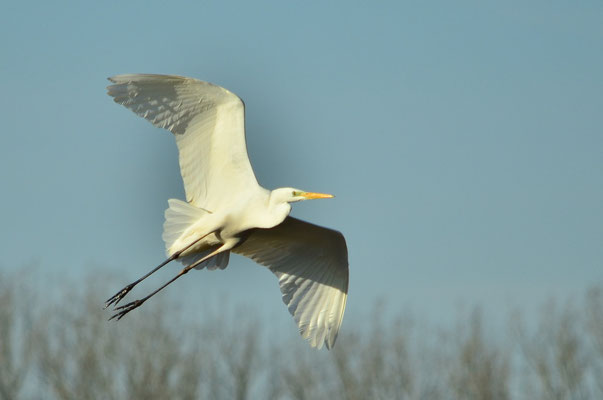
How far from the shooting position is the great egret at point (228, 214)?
1027 centimetres

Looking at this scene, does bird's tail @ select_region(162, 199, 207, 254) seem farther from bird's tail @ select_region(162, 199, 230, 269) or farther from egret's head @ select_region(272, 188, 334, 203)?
egret's head @ select_region(272, 188, 334, 203)

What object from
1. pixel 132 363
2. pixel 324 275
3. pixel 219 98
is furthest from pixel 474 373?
pixel 219 98

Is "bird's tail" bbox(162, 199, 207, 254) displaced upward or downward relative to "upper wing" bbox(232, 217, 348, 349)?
upward

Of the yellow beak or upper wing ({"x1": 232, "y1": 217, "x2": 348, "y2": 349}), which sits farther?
upper wing ({"x1": 232, "y1": 217, "x2": 348, "y2": 349})

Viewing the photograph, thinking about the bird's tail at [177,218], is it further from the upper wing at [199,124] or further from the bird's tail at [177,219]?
the upper wing at [199,124]

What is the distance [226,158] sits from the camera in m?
10.6

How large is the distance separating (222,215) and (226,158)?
0.52 metres

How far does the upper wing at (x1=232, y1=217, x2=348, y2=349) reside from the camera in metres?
11.3

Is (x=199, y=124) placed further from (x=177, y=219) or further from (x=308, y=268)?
(x=308, y=268)

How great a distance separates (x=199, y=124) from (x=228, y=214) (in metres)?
0.85

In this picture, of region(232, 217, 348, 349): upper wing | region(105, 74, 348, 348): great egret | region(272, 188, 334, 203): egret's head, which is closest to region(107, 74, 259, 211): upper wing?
region(105, 74, 348, 348): great egret

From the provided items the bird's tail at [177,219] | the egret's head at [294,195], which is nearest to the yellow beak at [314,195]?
the egret's head at [294,195]

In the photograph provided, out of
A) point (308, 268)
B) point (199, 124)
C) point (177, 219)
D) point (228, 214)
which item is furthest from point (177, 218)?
point (308, 268)

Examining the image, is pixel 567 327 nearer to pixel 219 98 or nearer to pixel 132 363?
pixel 132 363
